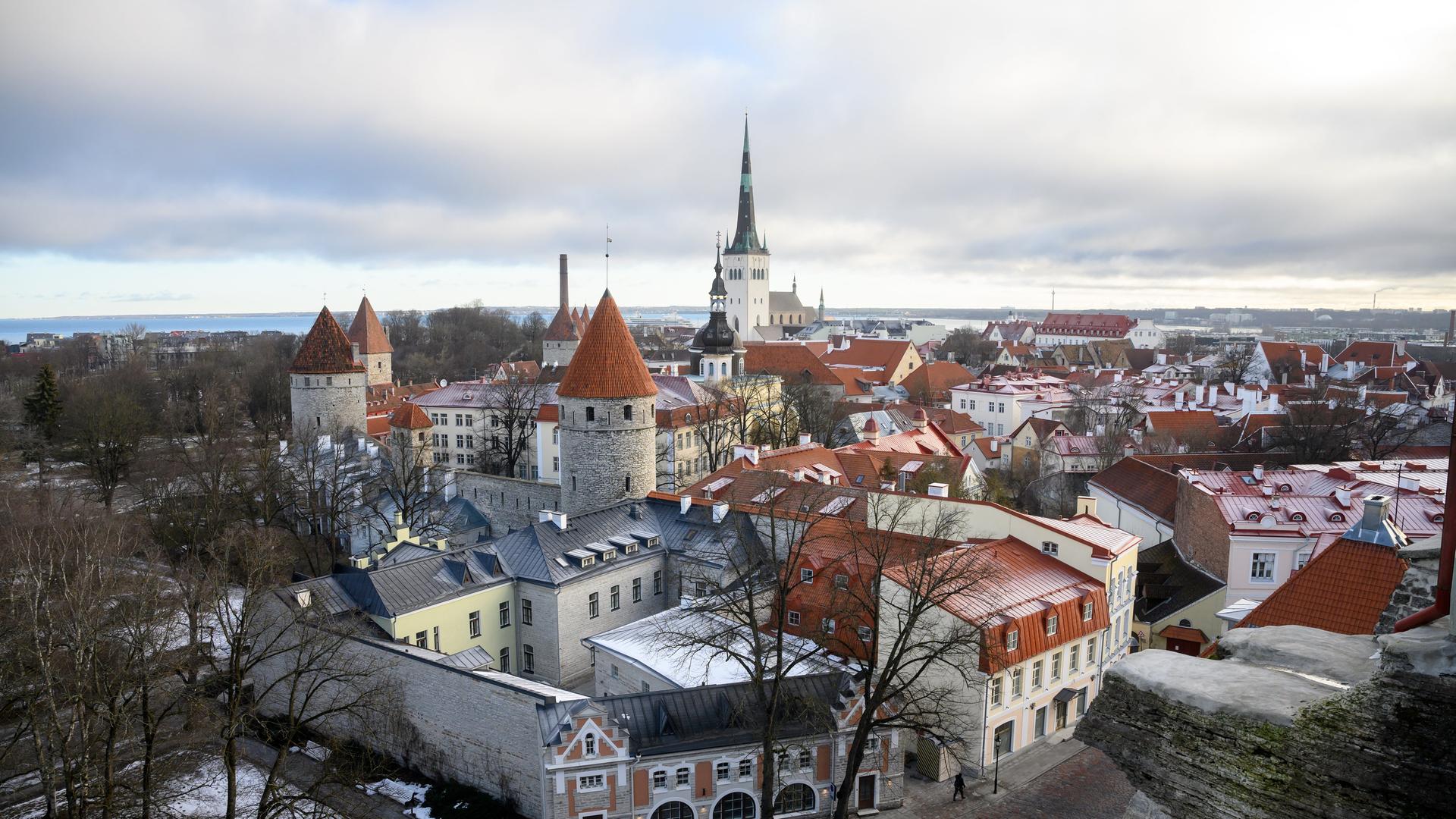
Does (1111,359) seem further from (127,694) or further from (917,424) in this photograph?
(127,694)

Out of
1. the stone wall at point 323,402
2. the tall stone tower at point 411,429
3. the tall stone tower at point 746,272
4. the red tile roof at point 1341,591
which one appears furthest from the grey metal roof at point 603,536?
the tall stone tower at point 746,272

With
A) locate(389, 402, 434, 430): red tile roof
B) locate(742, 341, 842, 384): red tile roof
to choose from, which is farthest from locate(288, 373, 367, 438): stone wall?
locate(742, 341, 842, 384): red tile roof

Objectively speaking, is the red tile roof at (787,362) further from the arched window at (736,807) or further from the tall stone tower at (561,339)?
the arched window at (736,807)

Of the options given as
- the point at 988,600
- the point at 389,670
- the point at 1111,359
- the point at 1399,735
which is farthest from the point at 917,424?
the point at 1111,359

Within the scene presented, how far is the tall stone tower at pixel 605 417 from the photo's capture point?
1113 inches

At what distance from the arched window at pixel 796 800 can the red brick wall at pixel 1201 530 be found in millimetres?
13177

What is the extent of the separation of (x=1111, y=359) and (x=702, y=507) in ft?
270

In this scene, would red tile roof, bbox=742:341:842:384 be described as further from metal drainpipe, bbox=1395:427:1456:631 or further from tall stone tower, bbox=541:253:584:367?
metal drainpipe, bbox=1395:427:1456:631

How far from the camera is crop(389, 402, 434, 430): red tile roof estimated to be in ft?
145

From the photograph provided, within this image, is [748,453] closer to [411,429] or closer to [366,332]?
[411,429]

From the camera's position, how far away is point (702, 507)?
26734 mm

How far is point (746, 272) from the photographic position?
90.6 meters

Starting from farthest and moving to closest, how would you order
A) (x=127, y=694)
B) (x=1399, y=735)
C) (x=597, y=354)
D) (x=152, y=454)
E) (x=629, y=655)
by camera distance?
(x=152, y=454) → (x=597, y=354) → (x=629, y=655) → (x=127, y=694) → (x=1399, y=735)

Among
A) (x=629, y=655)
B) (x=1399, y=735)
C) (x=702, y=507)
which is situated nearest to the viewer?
(x=1399, y=735)
